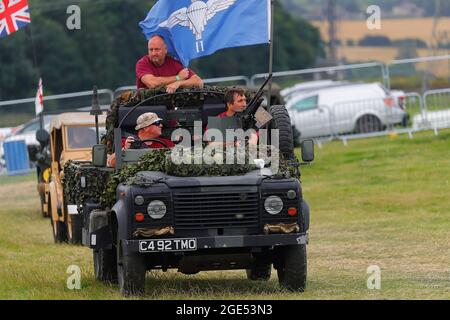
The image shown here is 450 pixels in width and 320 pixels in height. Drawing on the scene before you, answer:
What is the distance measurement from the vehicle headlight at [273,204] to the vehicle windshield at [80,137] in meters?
9.45

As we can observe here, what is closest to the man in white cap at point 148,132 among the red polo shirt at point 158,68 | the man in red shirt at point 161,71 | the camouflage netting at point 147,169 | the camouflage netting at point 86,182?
the camouflage netting at point 86,182

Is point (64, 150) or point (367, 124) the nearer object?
point (64, 150)

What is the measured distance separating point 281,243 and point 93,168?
2.67 m

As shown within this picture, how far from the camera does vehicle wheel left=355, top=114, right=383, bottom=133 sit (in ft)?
115

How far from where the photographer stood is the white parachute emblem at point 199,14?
1698 cm

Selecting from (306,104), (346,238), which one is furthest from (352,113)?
(346,238)

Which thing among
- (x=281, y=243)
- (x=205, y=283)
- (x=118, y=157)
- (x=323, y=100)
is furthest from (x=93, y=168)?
(x=323, y=100)

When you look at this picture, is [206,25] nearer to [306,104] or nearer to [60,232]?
[60,232]

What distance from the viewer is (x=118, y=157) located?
14.5 m

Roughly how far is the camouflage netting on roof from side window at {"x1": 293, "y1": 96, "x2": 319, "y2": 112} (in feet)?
71.6

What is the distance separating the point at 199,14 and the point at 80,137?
19.1 feet

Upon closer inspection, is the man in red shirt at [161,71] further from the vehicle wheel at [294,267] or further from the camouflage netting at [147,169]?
the vehicle wheel at [294,267]

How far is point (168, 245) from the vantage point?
13.2m
